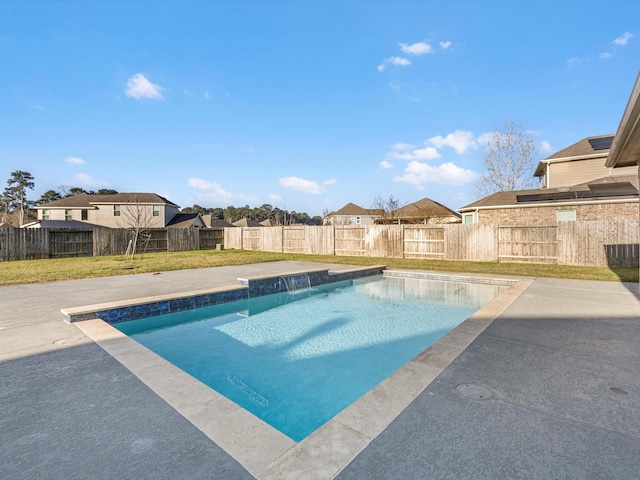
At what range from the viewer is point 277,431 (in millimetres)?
1993

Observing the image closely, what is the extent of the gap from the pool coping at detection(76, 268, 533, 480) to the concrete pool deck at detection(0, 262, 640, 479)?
0.01 metres

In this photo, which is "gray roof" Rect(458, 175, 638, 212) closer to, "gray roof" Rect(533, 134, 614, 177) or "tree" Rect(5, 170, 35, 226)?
"gray roof" Rect(533, 134, 614, 177)

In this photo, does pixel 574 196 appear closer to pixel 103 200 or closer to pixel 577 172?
pixel 577 172

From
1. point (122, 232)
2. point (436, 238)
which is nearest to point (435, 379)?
point (436, 238)

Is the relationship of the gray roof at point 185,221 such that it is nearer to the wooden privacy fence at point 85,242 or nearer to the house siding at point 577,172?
the wooden privacy fence at point 85,242

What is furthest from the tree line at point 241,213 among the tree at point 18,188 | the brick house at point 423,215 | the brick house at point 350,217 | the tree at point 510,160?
the tree at point 510,160

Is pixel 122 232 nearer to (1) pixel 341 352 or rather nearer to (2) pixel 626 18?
(1) pixel 341 352

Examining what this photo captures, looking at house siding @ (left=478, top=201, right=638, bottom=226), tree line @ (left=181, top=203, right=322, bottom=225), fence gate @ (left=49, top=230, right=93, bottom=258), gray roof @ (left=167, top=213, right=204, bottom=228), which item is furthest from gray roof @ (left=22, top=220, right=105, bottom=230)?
tree line @ (left=181, top=203, right=322, bottom=225)

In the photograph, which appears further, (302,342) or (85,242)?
(85,242)

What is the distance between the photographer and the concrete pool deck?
163 centimetres

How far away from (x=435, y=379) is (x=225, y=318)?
4312 mm

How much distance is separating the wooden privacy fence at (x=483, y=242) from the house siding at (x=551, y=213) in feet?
2.61

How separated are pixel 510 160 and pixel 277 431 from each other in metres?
29.6

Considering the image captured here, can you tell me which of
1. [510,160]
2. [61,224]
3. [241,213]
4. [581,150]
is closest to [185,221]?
[61,224]
